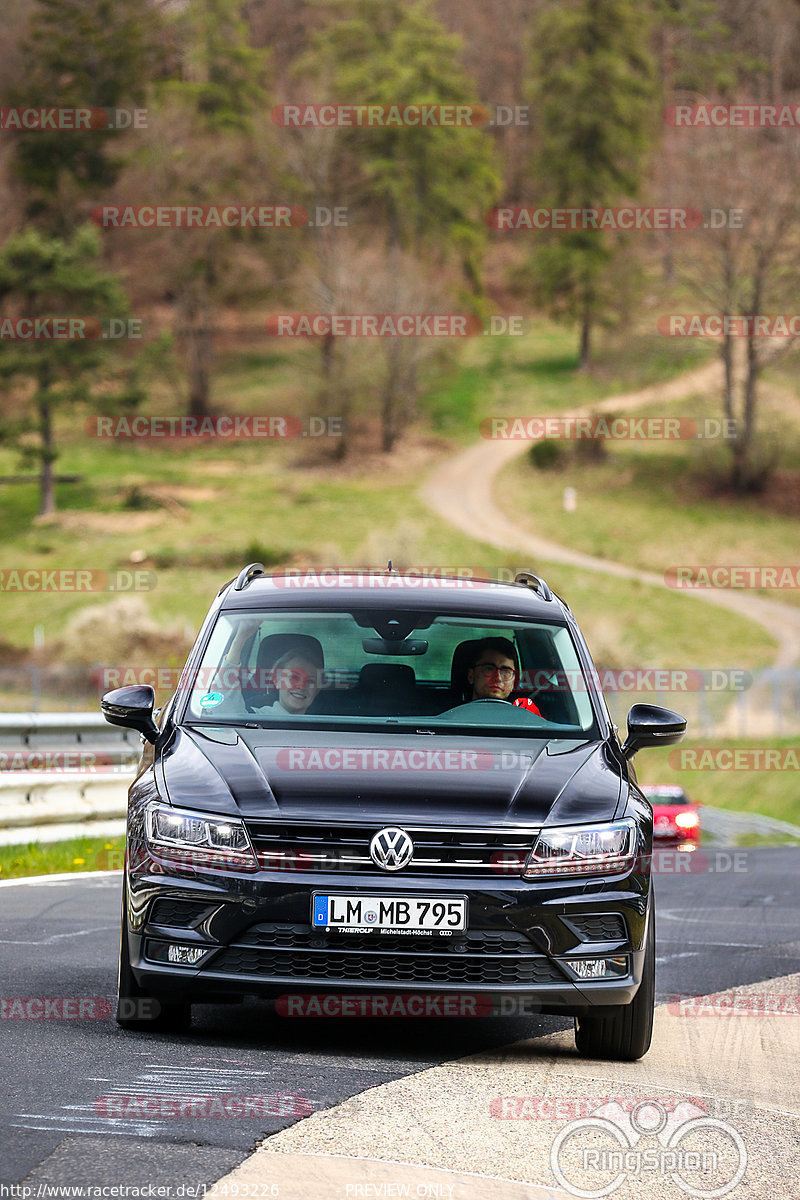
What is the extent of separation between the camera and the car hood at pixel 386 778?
614 centimetres

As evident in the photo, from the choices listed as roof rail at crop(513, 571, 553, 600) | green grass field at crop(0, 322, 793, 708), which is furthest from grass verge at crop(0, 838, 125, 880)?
green grass field at crop(0, 322, 793, 708)

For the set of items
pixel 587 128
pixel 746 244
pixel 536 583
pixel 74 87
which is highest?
pixel 74 87

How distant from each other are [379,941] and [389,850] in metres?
0.32

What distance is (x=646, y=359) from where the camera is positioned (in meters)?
75.0

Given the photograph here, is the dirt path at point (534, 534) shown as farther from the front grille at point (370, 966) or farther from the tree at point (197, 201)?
the front grille at point (370, 966)

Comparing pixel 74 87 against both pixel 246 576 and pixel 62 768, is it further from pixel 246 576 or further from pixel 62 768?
pixel 246 576

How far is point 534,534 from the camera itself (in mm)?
72750

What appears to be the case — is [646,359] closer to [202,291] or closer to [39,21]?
[202,291]

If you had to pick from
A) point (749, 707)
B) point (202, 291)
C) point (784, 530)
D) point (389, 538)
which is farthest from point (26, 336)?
point (749, 707)

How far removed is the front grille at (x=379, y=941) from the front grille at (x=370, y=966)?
0.02m

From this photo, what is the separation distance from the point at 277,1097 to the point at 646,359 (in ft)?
234

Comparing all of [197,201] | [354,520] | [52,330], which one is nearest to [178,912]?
[52,330]

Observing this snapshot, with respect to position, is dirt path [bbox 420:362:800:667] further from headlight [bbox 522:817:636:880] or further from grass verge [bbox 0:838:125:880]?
headlight [bbox 522:817:636:880]

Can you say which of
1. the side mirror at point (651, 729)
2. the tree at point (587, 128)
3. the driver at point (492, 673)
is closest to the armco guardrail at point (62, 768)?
the driver at point (492, 673)
